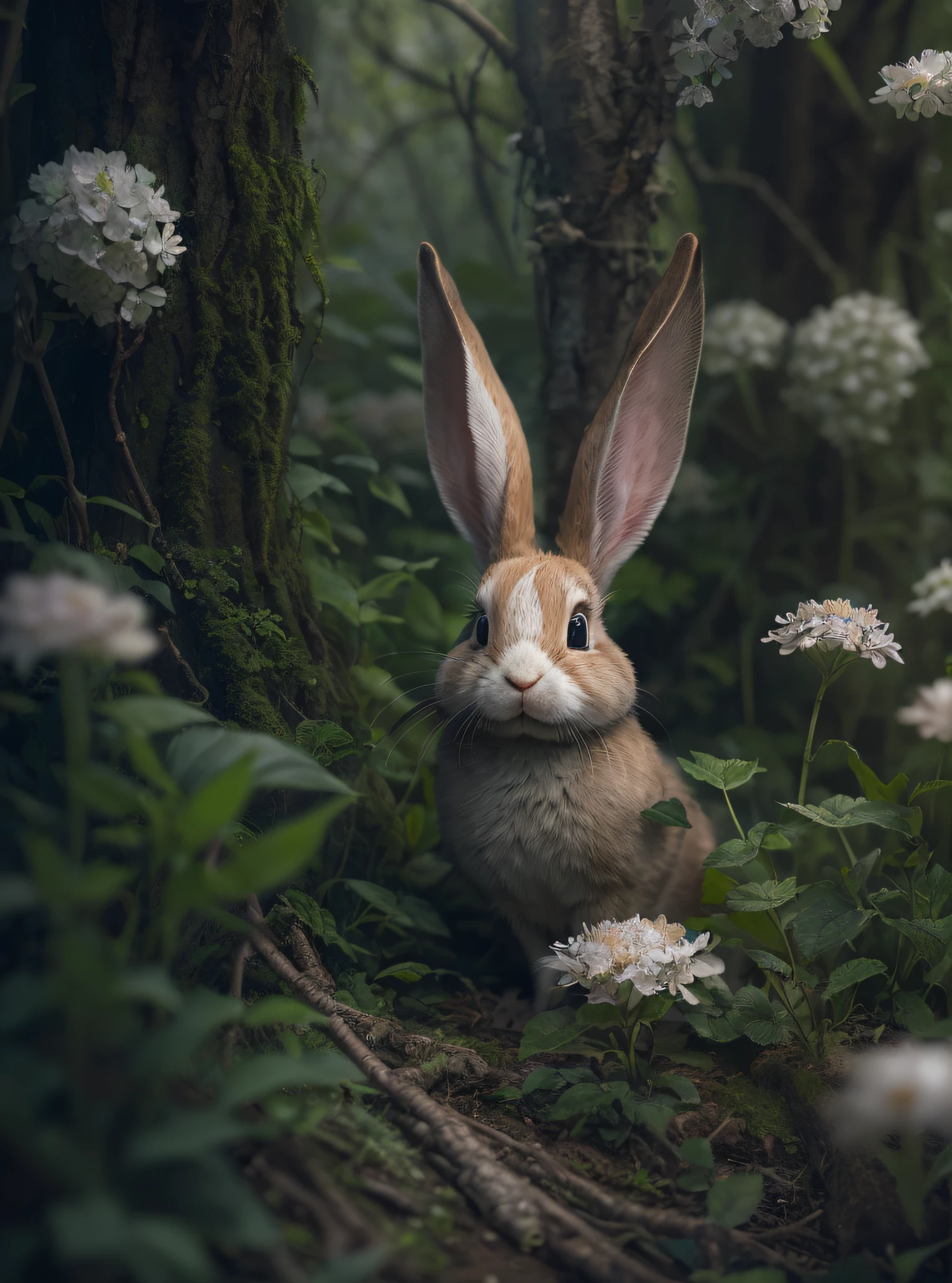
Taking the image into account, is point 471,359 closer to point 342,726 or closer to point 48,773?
point 342,726

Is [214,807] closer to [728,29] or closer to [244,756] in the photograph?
[244,756]

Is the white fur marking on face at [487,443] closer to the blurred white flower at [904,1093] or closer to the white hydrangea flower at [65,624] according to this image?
the white hydrangea flower at [65,624]

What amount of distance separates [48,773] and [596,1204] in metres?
1.51

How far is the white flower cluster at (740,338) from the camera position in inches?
183

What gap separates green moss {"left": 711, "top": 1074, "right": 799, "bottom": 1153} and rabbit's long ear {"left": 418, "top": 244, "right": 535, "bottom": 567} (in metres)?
1.77

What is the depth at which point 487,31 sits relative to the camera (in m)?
3.83

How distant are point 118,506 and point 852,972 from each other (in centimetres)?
223

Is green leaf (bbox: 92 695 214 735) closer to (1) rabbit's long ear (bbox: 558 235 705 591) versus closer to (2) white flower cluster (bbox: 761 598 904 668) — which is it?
(2) white flower cluster (bbox: 761 598 904 668)

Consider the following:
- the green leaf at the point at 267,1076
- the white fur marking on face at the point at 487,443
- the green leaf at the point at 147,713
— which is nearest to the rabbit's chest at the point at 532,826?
the white fur marking on face at the point at 487,443

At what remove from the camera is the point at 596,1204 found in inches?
81.9

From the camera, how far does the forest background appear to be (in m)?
1.57

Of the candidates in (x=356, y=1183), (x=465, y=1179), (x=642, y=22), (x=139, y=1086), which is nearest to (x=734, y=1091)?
(x=465, y=1179)

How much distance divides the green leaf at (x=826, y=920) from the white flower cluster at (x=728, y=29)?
2.48 metres

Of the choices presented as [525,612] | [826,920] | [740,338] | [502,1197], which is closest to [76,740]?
[502,1197]
